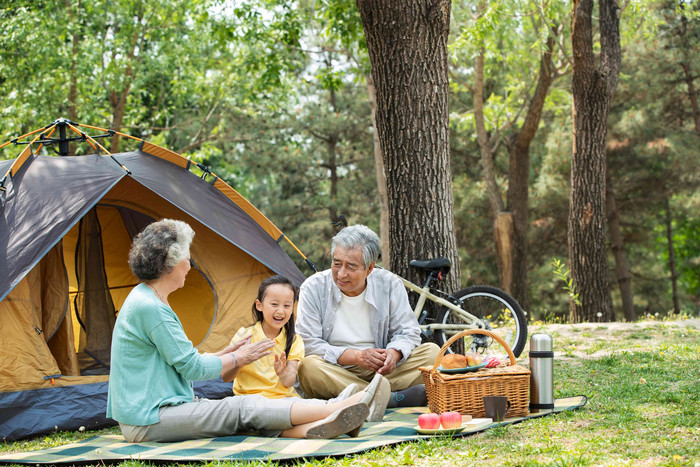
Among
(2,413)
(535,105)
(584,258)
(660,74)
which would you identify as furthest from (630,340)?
(660,74)

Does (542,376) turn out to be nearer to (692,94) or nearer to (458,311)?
(458,311)

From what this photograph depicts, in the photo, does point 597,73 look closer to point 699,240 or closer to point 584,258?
point 584,258

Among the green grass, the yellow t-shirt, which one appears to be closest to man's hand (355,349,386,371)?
the yellow t-shirt

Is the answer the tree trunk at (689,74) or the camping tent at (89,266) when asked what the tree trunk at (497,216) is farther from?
the camping tent at (89,266)

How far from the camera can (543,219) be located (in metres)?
16.2

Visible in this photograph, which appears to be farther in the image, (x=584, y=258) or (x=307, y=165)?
(x=307, y=165)

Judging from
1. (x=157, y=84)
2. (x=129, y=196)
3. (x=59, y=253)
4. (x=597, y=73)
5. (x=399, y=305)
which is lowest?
(x=399, y=305)

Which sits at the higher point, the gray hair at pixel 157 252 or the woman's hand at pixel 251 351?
the gray hair at pixel 157 252

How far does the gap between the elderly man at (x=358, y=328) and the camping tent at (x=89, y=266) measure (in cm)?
89

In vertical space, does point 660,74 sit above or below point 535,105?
above

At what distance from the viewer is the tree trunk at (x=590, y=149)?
26.3 ft

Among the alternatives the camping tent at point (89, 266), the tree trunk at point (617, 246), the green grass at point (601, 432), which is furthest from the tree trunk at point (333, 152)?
the green grass at point (601, 432)

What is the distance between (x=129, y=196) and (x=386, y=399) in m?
2.60

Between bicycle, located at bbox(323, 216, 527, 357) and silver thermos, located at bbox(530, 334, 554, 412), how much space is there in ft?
4.05
